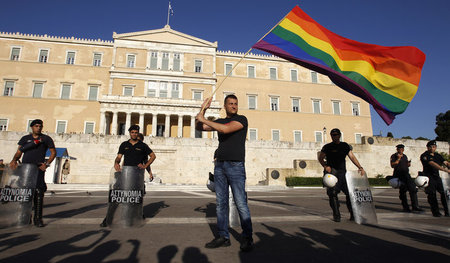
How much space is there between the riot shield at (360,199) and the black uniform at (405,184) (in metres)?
2.42

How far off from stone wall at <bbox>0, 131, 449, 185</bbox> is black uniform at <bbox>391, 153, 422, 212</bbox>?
562 inches

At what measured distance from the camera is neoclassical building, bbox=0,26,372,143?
1281 inches

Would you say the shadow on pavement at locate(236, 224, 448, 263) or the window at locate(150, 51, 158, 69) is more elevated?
the window at locate(150, 51, 158, 69)

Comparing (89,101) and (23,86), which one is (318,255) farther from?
(23,86)

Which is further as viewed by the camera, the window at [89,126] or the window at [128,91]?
the window at [128,91]

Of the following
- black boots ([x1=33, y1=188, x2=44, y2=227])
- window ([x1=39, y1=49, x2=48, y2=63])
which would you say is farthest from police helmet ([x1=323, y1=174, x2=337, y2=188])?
window ([x1=39, y1=49, x2=48, y2=63])

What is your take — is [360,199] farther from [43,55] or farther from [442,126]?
[442,126]

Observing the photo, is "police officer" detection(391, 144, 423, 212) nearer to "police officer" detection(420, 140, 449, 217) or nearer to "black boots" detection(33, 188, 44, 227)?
"police officer" detection(420, 140, 449, 217)

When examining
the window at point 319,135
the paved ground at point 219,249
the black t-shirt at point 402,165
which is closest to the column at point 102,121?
the paved ground at point 219,249

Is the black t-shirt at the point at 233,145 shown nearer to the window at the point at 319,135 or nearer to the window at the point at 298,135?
the window at the point at 298,135

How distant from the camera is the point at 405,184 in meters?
6.79

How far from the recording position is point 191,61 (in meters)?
37.0

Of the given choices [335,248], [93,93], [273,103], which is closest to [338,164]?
[335,248]

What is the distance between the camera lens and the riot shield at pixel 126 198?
165 inches
